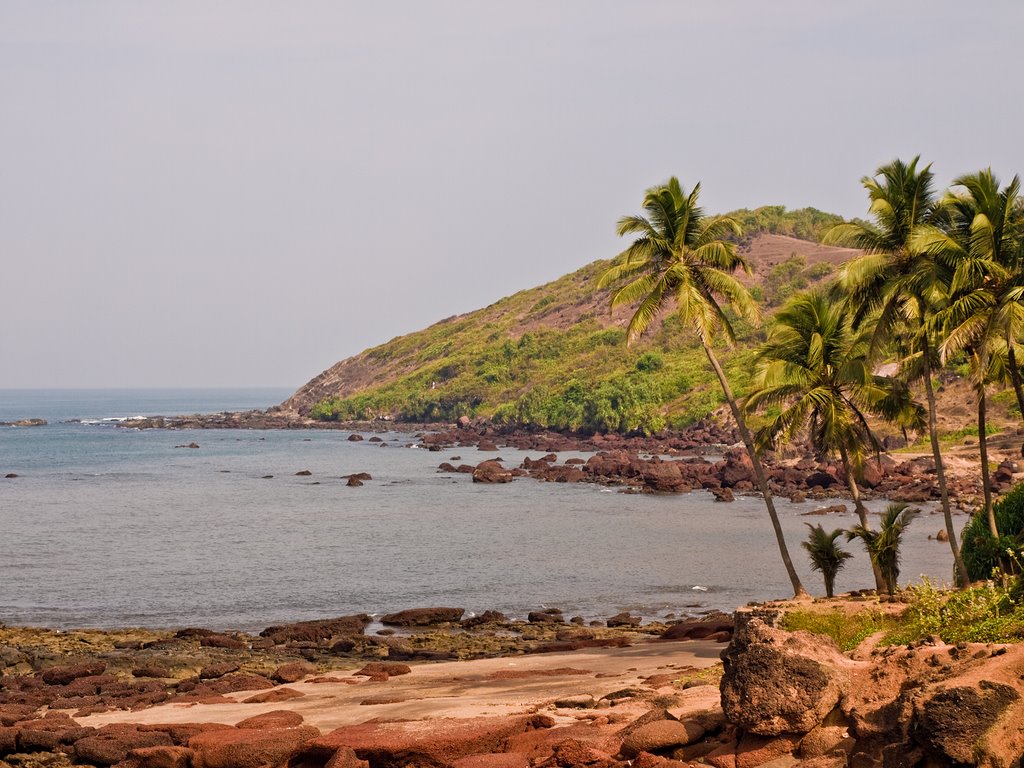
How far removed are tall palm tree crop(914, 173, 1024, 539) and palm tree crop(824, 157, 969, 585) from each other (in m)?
0.62

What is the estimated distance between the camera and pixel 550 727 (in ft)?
53.5

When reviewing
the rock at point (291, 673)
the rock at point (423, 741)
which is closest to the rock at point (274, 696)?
the rock at point (291, 673)

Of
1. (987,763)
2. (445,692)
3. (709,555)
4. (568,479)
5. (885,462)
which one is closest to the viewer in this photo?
(987,763)

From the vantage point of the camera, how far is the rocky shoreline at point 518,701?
42.0ft

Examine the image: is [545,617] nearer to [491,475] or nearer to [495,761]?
[495,761]

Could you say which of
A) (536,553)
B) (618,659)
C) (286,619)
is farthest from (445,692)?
(536,553)

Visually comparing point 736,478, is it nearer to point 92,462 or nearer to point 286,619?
point 286,619

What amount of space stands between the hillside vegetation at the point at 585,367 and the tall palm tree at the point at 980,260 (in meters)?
84.2

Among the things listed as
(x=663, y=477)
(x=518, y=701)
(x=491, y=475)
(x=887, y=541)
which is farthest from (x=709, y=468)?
(x=518, y=701)

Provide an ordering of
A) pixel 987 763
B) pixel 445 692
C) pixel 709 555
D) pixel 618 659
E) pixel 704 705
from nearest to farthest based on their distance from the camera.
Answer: pixel 987 763, pixel 704 705, pixel 445 692, pixel 618 659, pixel 709 555

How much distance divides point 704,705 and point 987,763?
18.4ft

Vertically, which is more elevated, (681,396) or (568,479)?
(681,396)

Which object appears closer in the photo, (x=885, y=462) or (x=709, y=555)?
(x=709, y=555)

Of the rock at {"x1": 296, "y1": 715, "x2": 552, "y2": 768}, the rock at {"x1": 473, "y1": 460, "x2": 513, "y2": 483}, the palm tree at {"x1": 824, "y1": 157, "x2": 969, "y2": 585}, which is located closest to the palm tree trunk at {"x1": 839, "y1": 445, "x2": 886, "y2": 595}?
the palm tree at {"x1": 824, "y1": 157, "x2": 969, "y2": 585}
